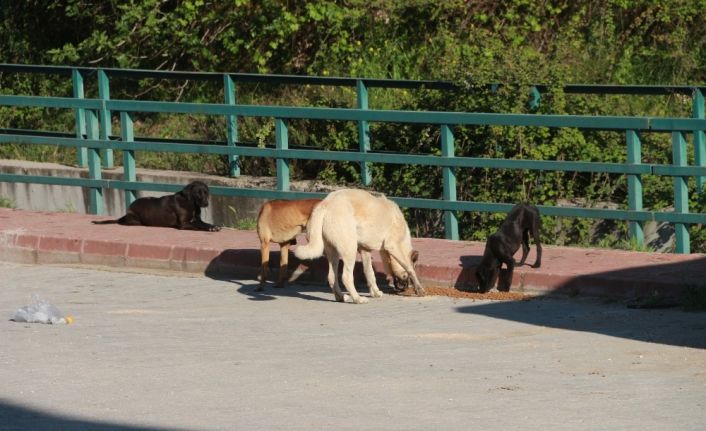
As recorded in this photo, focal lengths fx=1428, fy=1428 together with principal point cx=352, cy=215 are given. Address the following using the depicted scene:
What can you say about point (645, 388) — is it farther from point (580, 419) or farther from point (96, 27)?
point (96, 27)

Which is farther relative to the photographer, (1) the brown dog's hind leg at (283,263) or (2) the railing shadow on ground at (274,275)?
(1) the brown dog's hind leg at (283,263)

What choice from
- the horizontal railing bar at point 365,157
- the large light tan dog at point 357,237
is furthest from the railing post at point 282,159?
the large light tan dog at point 357,237

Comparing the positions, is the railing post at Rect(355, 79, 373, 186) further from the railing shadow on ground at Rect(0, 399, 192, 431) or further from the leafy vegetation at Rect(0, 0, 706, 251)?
the railing shadow on ground at Rect(0, 399, 192, 431)

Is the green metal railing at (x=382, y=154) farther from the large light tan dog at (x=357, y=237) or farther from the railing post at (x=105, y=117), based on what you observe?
the large light tan dog at (x=357, y=237)

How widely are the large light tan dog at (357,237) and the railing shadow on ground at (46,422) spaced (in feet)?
11.8

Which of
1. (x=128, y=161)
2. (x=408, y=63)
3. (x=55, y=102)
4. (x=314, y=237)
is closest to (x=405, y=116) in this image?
(x=314, y=237)

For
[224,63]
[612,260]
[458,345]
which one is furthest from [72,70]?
[458,345]

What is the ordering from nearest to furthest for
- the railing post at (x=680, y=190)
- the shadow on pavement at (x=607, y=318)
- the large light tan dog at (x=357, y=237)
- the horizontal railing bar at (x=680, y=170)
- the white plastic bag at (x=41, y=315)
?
the shadow on pavement at (x=607, y=318)
the white plastic bag at (x=41, y=315)
the large light tan dog at (x=357, y=237)
the horizontal railing bar at (x=680, y=170)
the railing post at (x=680, y=190)

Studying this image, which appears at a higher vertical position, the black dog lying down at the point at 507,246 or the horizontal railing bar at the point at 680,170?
the horizontal railing bar at the point at 680,170

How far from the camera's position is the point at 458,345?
9711 mm

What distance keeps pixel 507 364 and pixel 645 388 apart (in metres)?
1.06

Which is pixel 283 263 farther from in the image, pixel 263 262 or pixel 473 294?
pixel 473 294

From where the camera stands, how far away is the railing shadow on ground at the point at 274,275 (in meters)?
12.3

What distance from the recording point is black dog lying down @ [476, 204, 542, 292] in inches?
454
